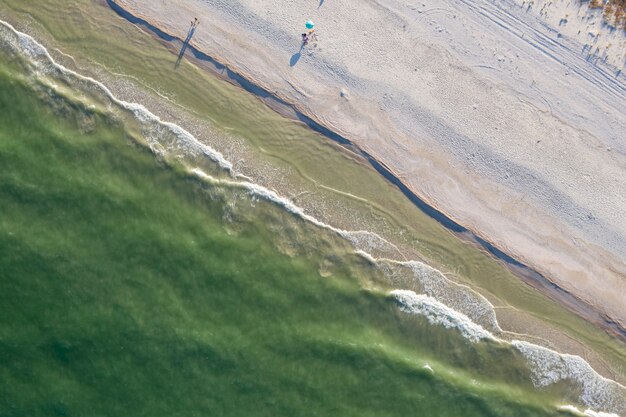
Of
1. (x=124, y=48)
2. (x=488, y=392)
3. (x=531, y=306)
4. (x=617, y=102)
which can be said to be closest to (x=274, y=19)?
(x=124, y=48)

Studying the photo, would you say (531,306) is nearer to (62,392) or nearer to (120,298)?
(120,298)

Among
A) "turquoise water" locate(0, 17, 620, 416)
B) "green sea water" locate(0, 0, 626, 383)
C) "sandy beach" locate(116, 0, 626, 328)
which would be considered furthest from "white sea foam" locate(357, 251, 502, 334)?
"sandy beach" locate(116, 0, 626, 328)

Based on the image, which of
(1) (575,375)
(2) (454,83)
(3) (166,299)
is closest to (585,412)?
(1) (575,375)

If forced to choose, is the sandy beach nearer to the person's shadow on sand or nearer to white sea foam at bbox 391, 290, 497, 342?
the person's shadow on sand

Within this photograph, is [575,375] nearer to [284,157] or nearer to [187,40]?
[284,157]

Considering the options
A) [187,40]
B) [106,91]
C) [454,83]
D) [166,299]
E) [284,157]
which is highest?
[454,83]
